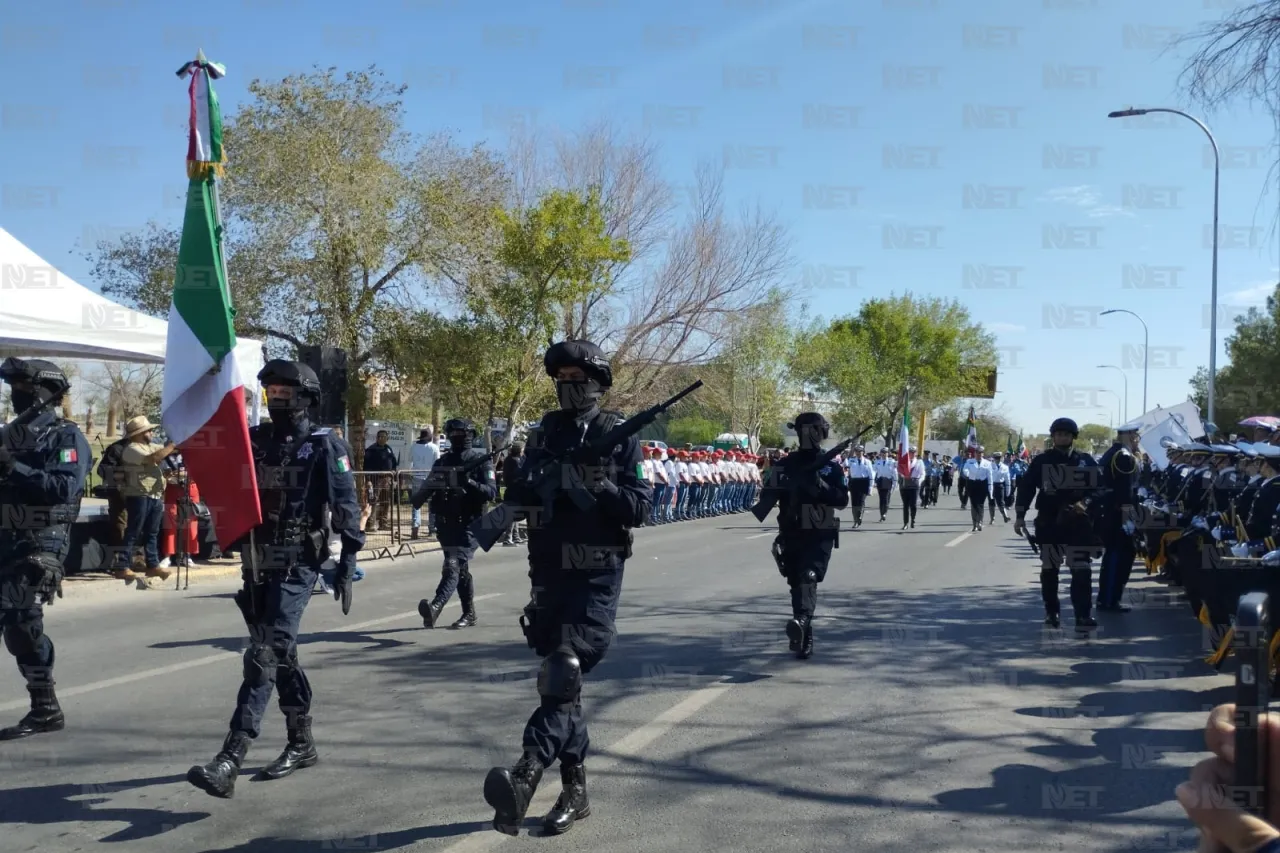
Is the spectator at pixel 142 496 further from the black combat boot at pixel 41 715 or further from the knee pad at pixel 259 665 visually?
the knee pad at pixel 259 665

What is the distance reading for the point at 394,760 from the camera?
17.4ft

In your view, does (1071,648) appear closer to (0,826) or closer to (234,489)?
(234,489)

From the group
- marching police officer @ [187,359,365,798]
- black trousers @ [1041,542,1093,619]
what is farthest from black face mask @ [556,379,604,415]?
black trousers @ [1041,542,1093,619]

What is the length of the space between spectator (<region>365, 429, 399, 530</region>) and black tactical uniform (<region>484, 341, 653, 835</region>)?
13.3 meters

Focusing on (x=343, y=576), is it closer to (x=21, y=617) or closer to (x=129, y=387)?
(x=21, y=617)

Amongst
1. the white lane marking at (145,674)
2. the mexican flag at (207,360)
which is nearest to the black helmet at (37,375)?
the mexican flag at (207,360)

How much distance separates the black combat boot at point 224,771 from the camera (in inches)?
172

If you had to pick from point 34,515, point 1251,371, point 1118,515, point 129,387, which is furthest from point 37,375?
point 1251,371

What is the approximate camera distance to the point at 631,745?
18.4ft

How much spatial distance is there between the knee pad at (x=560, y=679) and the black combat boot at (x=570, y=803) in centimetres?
41

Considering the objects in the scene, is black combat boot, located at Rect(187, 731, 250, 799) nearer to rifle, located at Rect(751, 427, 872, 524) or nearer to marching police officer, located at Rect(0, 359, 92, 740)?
marching police officer, located at Rect(0, 359, 92, 740)

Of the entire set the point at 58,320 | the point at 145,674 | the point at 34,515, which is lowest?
the point at 145,674

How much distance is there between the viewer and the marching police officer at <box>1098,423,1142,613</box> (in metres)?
10.3

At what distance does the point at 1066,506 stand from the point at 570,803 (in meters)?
6.18
